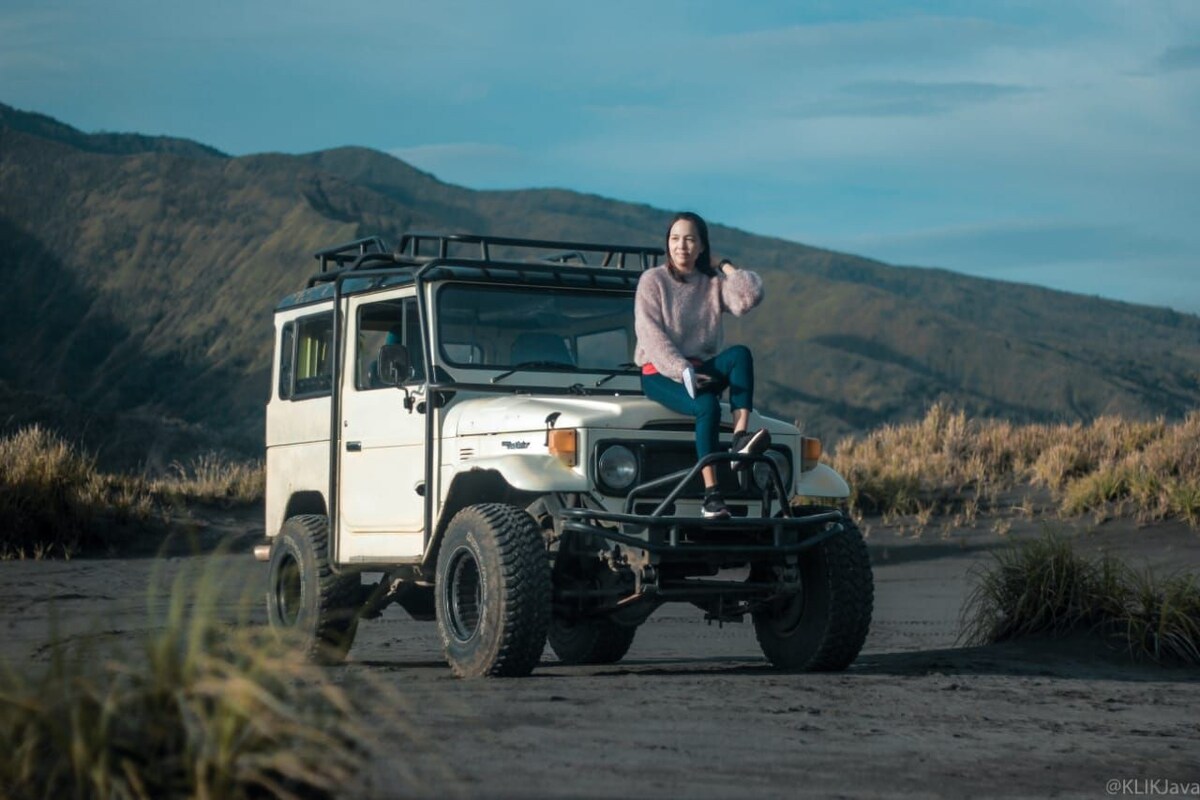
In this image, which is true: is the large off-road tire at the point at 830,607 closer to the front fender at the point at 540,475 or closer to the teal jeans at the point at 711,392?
the teal jeans at the point at 711,392

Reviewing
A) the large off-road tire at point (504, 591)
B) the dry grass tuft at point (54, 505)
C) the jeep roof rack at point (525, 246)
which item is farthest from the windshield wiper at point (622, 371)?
the dry grass tuft at point (54, 505)

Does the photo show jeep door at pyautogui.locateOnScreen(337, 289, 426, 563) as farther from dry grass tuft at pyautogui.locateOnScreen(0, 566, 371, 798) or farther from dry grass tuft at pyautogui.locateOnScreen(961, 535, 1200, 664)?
dry grass tuft at pyautogui.locateOnScreen(0, 566, 371, 798)

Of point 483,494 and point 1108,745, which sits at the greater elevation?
point 483,494

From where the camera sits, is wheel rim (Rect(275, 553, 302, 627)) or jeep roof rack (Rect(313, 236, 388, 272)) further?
wheel rim (Rect(275, 553, 302, 627))

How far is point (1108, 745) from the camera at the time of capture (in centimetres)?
774

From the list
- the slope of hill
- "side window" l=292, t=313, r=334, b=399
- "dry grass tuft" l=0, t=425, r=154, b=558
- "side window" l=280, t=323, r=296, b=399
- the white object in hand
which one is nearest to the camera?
the white object in hand

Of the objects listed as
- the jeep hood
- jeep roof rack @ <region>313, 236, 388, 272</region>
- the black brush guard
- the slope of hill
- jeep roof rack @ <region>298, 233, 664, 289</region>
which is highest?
the slope of hill

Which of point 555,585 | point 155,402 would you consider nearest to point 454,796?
point 555,585

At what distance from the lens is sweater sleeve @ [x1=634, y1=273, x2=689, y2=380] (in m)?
9.62

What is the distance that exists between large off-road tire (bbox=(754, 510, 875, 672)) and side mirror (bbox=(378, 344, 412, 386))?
262 cm

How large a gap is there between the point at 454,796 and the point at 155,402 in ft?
231

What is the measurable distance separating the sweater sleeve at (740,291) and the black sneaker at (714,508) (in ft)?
3.96

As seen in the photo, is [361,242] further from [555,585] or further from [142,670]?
[142,670]

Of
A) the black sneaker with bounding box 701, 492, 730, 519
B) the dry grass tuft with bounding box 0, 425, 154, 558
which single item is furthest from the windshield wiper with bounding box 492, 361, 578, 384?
the dry grass tuft with bounding box 0, 425, 154, 558
